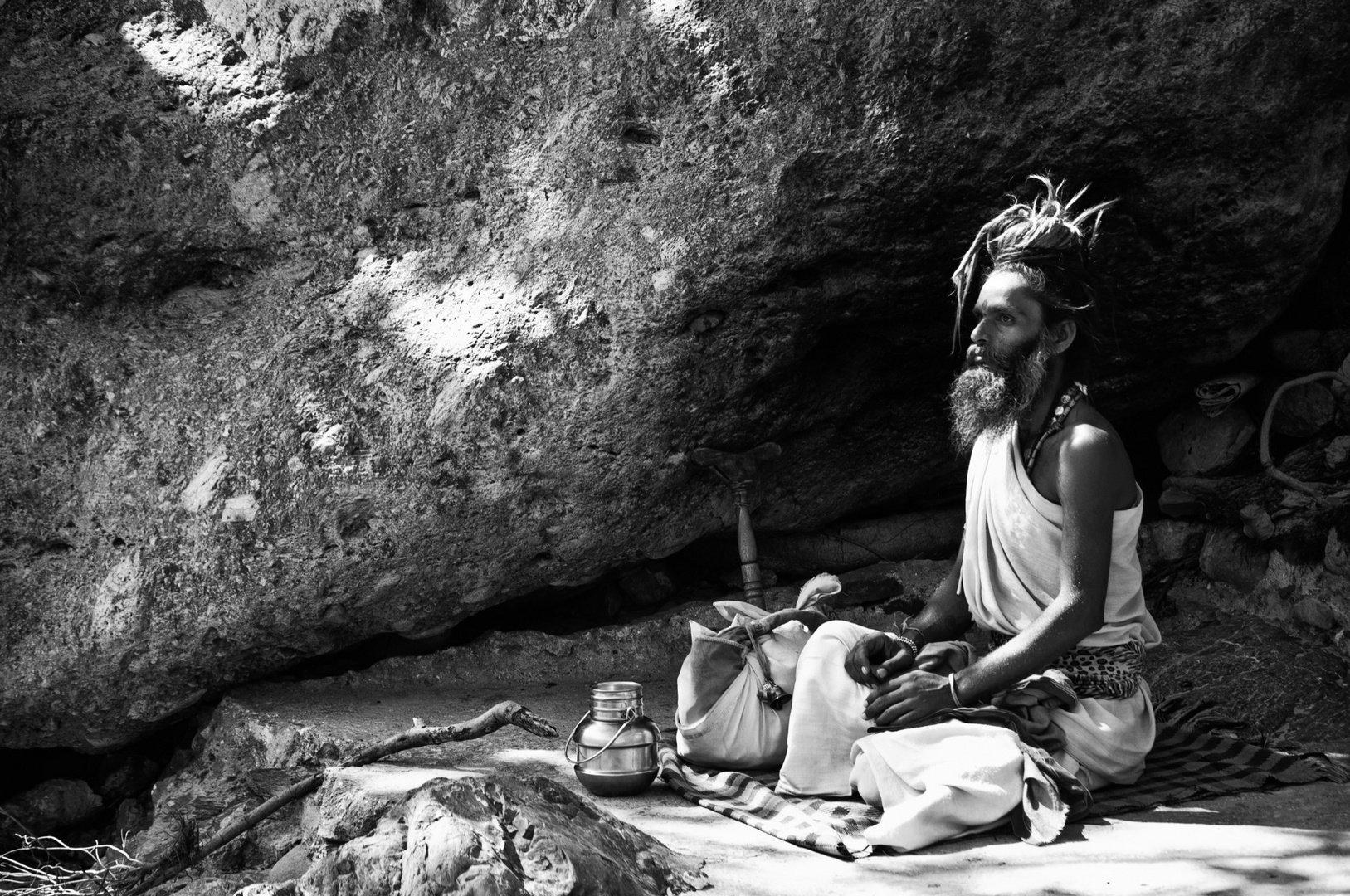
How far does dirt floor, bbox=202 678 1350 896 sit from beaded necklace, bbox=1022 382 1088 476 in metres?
1.02

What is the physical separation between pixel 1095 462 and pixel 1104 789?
3.07ft

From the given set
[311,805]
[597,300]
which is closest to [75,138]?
[597,300]

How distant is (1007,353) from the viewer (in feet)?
11.2

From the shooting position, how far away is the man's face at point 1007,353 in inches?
134

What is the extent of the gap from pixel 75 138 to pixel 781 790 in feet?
11.6

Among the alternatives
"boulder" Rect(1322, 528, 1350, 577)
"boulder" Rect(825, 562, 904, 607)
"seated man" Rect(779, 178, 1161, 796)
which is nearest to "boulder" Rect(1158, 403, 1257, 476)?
"boulder" Rect(1322, 528, 1350, 577)

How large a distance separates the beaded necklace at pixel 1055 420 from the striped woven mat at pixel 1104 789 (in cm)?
96

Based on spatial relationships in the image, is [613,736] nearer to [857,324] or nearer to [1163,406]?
[857,324]

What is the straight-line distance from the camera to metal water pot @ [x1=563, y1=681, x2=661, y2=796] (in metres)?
3.31

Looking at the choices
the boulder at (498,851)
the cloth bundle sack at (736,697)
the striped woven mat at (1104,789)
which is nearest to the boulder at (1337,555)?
the striped woven mat at (1104,789)

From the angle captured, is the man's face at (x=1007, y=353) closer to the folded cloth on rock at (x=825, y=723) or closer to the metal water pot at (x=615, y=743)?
the folded cloth on rock at (x=825, y=723)

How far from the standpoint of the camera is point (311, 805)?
363 cm

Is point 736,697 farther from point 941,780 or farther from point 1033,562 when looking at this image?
point 1033,562

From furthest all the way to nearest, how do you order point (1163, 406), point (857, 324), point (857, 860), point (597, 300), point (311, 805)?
point (1163, 406)
point (857, 324)
point (597, 300)
point (311, 805)
point (857, 860)
